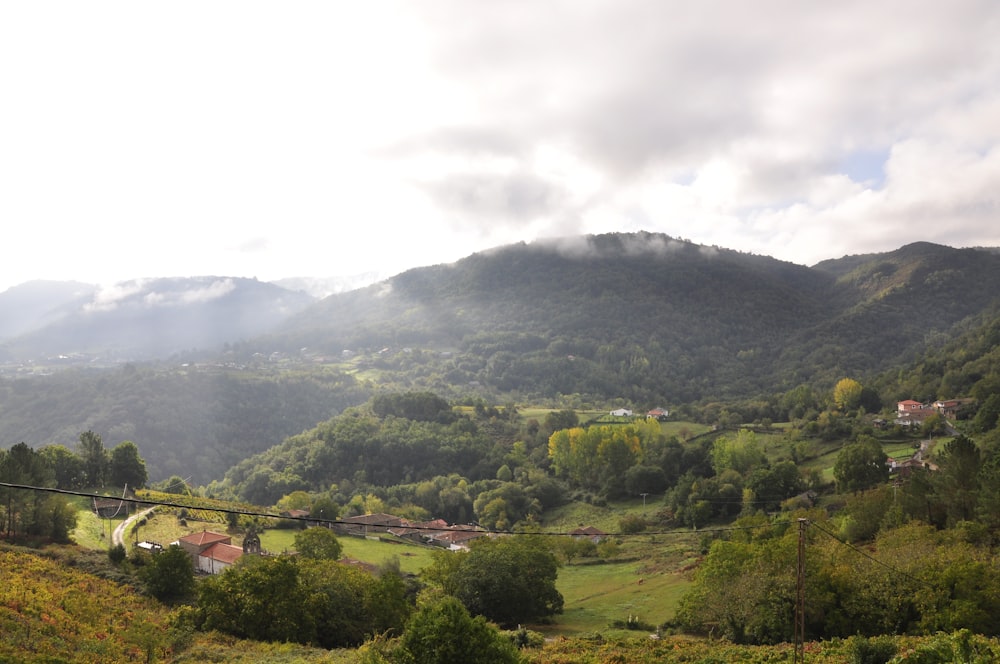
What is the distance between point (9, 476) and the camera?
116 feet

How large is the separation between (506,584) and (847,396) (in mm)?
68039

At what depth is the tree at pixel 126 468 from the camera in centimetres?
5506

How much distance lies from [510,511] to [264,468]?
4131 cm

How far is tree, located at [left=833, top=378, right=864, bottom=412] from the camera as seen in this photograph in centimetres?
8106

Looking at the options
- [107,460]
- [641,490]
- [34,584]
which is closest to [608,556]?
[641,490]

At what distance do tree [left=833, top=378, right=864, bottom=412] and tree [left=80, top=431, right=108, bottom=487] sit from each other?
86074 mm

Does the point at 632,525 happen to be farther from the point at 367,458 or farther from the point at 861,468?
the point at 367,458

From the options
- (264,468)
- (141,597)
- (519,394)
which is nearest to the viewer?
(141,597)

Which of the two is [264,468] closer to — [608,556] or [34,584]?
[608,556]

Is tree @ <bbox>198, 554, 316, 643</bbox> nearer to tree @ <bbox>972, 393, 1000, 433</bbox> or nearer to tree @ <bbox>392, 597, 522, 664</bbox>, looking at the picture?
tree @ <bbox>392, 597, 522, 664</bbox>

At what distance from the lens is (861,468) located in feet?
160

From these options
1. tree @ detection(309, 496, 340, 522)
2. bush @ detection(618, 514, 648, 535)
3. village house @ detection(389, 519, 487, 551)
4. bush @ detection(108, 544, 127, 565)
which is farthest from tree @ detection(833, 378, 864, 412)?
bush @ detection(108, 544, 127, 565)

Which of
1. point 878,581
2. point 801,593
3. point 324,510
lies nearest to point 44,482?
point 324,510

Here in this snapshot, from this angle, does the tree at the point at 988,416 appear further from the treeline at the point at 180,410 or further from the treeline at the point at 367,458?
the treeline at the point at 180,410
